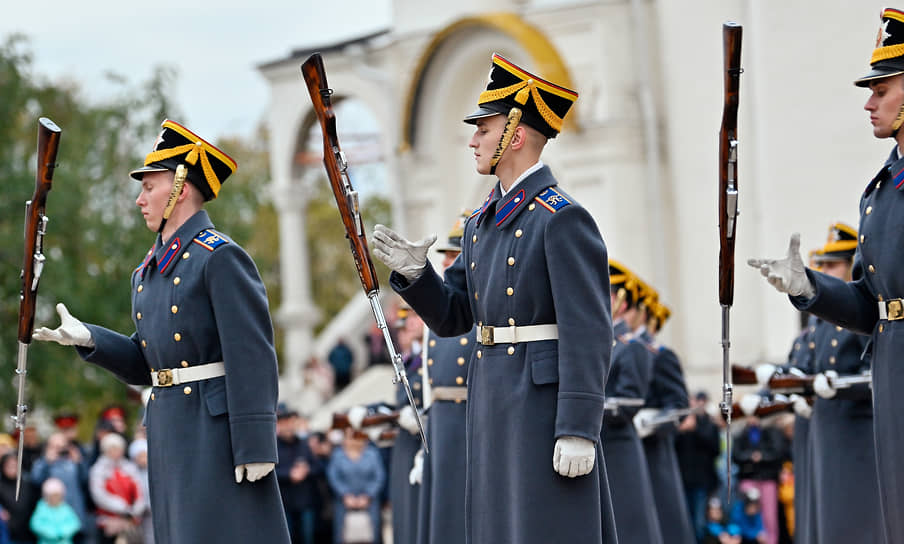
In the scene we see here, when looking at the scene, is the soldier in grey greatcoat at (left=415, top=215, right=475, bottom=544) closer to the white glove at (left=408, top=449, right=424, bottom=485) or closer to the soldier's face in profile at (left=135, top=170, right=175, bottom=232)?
the white glove at (left=408, top=449, right=424, bottom=485)

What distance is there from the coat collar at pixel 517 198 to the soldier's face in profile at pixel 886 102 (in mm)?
1263

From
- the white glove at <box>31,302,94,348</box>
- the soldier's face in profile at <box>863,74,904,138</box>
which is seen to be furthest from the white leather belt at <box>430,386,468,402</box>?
the soldier's face in profile at <box>863,74,904,138</box>

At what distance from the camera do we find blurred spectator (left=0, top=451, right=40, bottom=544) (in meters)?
12.0

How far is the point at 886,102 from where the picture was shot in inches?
225

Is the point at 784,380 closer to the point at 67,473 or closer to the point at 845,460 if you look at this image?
the point at 845,460

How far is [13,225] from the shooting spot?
19016mm

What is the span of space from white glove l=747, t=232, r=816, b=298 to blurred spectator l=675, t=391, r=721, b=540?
8.07 meters

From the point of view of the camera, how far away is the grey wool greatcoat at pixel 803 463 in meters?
8.56

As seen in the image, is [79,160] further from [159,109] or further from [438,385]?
[438,385]

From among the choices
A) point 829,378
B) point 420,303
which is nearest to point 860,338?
point 829,378

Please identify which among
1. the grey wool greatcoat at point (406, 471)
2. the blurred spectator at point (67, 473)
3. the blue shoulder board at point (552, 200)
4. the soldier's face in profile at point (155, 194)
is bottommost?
the blurred spectator at point (67, 473)

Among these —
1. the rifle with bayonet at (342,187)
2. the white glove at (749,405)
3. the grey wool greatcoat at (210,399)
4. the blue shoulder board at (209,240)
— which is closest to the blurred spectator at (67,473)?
the white glove at (749,405)

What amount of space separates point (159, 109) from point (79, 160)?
1414 mm

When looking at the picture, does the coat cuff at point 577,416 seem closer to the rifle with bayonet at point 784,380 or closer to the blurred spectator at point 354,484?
the rifle with bayonet at point 784,380
